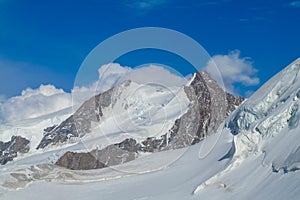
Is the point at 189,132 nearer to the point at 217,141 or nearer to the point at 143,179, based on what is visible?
the point at 217,141

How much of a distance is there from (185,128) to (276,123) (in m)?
88.6

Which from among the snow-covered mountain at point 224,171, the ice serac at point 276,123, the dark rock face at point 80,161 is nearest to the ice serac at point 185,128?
the dark rock face at point 80,161

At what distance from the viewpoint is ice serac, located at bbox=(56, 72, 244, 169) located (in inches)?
5359

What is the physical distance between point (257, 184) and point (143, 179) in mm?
26671

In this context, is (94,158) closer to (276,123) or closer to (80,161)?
(80,161)

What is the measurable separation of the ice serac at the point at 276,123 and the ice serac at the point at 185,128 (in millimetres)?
65561

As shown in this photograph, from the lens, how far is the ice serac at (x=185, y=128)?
13612 centimetres

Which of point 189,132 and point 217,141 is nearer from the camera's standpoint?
point 217,141

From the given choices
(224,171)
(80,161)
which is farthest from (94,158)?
(224,171)

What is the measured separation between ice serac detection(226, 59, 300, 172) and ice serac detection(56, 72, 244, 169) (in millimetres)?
65561

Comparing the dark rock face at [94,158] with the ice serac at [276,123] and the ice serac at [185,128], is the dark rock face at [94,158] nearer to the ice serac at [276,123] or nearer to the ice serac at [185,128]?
the ice serac at [185,128]

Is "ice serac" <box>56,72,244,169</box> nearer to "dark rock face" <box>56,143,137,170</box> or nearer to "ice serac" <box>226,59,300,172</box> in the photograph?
"dark rock face" <box>56,143,137,170</box>

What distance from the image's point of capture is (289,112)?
52281 millimetres

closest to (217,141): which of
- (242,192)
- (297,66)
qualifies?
(297,66)
